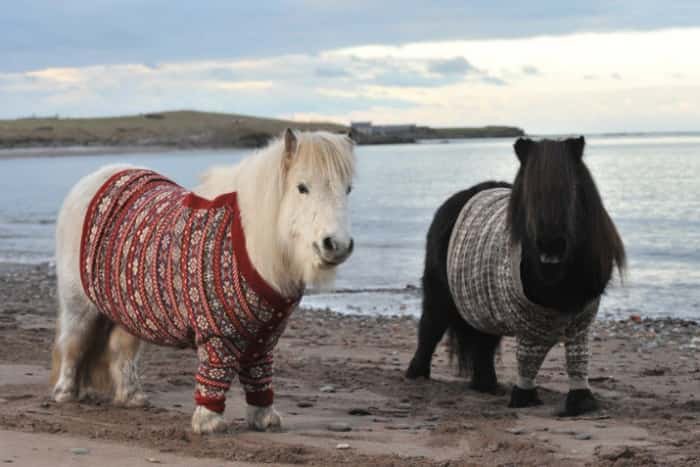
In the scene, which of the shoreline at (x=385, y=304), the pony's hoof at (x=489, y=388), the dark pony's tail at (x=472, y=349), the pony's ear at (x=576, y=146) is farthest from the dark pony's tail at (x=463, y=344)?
the shoreline at (x=385, y=304)

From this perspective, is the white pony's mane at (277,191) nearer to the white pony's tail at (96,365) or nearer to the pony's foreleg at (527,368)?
the white pony's tail at (96,365)

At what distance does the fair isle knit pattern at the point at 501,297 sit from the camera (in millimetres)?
6316

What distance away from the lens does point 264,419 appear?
5.72 meters

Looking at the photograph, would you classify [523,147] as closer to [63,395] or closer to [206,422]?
[206,422]

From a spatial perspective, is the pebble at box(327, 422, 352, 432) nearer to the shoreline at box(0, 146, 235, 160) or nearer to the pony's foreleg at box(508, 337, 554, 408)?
the pony's foreleg at box(508, 337, 554, 408)

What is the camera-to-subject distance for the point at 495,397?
7.30m

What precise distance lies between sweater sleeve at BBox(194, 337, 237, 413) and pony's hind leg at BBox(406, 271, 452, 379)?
→ 240 centimetres

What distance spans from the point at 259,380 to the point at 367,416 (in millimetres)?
858

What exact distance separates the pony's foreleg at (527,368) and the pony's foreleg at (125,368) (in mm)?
2376

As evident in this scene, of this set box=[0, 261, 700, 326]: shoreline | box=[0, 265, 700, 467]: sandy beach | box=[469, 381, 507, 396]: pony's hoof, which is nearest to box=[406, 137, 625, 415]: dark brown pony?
box=[0, 265, 700, 467]: sandy beach

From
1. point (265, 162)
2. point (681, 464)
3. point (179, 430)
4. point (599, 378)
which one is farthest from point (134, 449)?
point (599, 378)

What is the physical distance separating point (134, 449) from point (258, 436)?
772 millimetres

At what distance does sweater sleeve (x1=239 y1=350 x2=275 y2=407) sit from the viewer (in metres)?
5.73

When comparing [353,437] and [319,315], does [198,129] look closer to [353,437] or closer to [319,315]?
[319,315]
